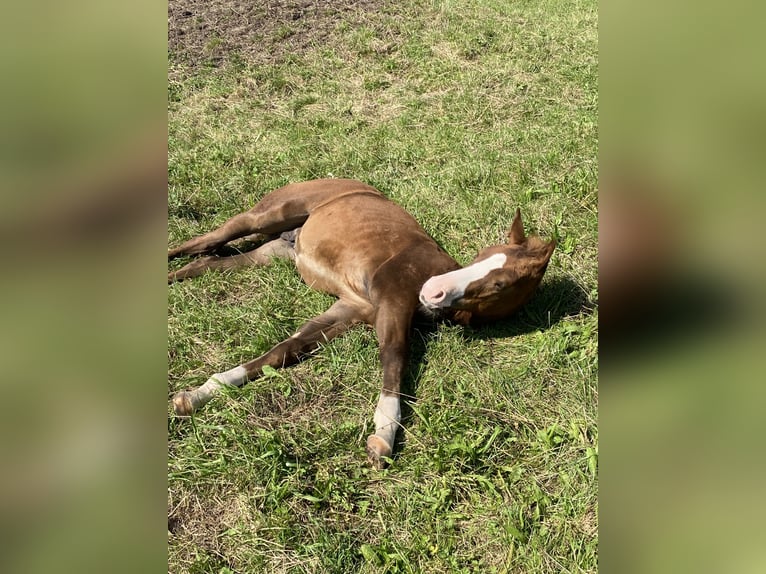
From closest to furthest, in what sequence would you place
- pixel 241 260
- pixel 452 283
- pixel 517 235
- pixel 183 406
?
pixel 183 406
pixel 452 283
pixel 517 235
pixel 241 260

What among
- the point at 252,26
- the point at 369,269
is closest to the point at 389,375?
the point at 369,269

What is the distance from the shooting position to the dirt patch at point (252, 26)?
29.6 feet

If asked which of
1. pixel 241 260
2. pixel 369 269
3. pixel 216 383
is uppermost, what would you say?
pixel 369 269

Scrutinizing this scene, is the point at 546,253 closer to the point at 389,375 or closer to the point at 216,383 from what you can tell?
the point at 389,375

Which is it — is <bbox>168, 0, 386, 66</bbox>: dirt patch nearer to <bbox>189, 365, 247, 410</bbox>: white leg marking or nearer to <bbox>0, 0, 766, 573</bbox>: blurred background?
<bbox>189, 365, 247, 410</bbox>: white leg marking

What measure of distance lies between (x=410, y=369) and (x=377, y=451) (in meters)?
0.80

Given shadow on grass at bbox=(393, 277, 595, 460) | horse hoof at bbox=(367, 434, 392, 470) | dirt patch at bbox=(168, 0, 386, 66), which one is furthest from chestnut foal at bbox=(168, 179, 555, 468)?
dirt patch at bbox=(168, 0, 386, 66)

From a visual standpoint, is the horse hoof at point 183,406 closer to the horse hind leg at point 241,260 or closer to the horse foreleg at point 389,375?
the horse foreleg at point 389,375

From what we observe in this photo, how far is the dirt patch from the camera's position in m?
9.02
